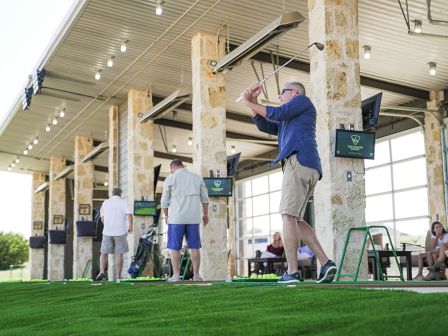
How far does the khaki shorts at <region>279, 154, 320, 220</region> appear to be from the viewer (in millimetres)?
5262

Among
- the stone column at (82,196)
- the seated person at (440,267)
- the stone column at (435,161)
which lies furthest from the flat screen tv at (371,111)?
the stone column at (82,196)

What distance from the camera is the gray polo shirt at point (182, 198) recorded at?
28.5 feet

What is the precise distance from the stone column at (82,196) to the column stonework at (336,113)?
14.5 m

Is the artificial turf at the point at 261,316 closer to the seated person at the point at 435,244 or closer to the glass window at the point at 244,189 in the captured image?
the seated person at the point at 435,244

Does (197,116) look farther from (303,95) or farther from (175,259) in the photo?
(303,95)

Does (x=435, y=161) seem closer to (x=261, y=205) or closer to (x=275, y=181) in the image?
(x=275, y=181)

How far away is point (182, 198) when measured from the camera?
28.7 ft

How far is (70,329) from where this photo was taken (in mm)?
3188

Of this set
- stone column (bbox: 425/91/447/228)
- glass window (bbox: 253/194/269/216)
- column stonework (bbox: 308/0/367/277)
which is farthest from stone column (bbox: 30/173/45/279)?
column stonework (bbox: 308/0/367/277)

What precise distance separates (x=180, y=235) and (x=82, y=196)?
1422 centimetres

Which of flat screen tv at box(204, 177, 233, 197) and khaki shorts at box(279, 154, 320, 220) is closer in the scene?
khaki shorts at box(279, 154, 320, 220)

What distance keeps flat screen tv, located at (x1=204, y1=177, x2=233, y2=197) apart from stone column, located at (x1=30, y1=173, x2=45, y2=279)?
19261 mm

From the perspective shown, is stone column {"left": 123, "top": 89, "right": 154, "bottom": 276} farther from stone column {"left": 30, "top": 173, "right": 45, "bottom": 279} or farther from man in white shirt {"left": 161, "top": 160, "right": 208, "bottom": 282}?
stone column {"left": 30, "top": 173, "right": 45, "bottom": 279}

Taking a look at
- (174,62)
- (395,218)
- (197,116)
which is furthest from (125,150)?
(395,218)
